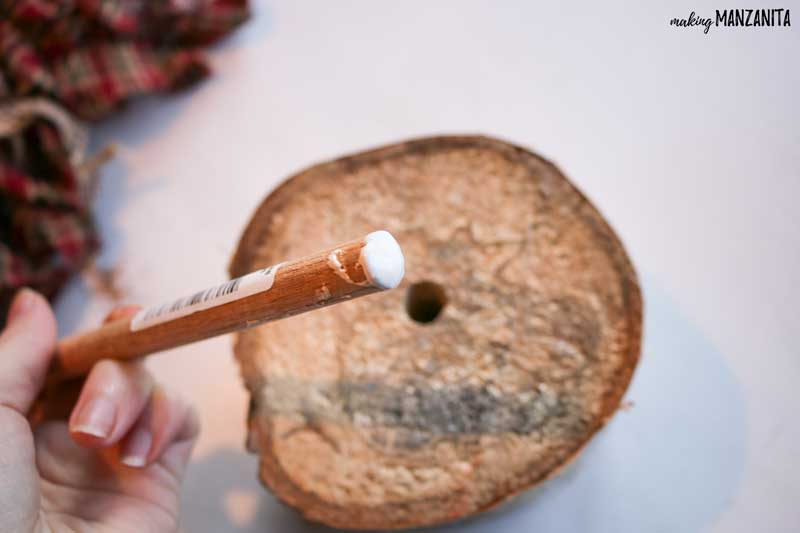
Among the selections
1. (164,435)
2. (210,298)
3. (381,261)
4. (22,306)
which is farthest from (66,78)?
(381,261)

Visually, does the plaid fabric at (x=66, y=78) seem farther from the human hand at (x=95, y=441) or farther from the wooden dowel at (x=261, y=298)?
the wooden dowel at (x=261, y=298)

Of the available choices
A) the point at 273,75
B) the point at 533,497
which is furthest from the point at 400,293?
the point at 273,75

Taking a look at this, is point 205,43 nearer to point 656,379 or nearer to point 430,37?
point 430,37

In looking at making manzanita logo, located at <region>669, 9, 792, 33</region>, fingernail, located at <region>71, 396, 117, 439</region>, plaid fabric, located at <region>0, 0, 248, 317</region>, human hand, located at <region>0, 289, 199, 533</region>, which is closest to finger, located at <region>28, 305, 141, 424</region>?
human hand, located at <region>0, 289, 199, 533</region>

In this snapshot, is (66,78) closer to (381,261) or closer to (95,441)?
(95,441)

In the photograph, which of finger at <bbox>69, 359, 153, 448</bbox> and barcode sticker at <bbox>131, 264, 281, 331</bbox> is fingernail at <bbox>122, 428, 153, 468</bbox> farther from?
barcode sticker at <bbox>131, 264, 281, 331</bbox>

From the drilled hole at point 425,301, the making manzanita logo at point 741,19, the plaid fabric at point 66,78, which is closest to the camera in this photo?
the making manzanita logo at point 741,19

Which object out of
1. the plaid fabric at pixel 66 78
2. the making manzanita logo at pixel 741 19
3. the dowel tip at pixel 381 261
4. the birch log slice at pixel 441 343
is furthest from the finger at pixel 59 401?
the making manzanita logo at pixel 741 19
